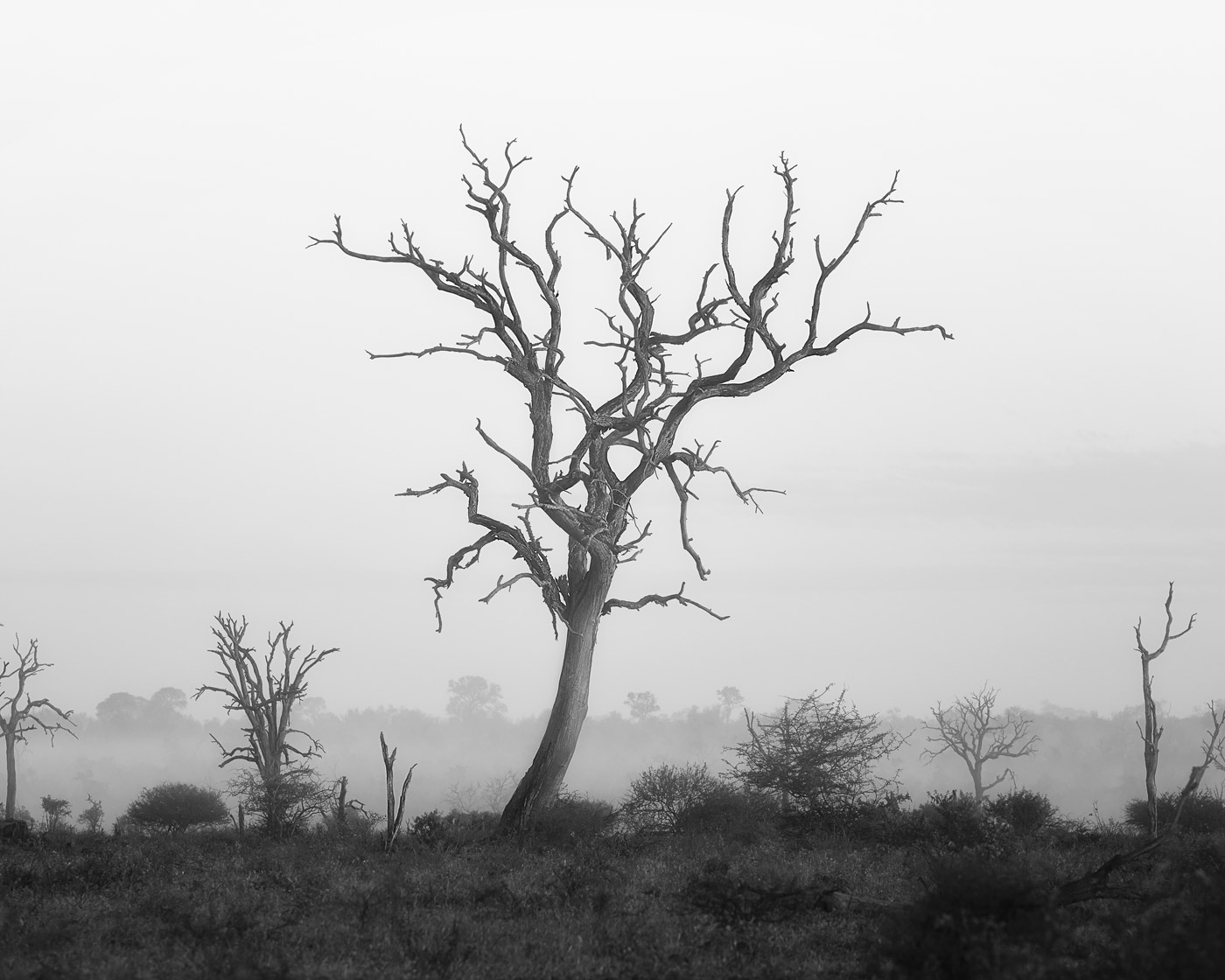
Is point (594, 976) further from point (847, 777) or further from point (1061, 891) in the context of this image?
point (847, 777)

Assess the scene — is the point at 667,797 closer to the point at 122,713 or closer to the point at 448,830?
the point at 448,830

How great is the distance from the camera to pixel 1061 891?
11633 mm

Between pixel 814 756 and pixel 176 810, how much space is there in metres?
17.0

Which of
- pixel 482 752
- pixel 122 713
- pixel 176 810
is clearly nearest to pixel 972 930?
pixel 176 810

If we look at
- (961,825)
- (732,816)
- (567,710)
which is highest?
(567,710)

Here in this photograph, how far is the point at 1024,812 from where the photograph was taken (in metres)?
22.5

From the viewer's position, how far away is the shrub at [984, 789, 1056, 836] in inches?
877

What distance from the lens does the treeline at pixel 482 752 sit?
88812mm

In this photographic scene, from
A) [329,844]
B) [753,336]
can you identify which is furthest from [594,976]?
[753,336]

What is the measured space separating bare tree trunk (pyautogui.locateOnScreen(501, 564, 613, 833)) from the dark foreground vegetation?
58cm

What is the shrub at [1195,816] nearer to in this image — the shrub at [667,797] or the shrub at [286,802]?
the shrub at [667,797]

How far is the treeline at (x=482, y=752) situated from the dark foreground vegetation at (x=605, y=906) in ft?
193

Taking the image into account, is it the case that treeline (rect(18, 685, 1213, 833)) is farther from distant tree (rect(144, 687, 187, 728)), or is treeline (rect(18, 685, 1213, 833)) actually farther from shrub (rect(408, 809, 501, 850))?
shrub (rect(408, 809, 501, 850))

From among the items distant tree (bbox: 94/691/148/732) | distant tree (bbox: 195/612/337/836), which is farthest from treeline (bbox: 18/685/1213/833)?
distant tree (bbox: 195/612/337/836)
